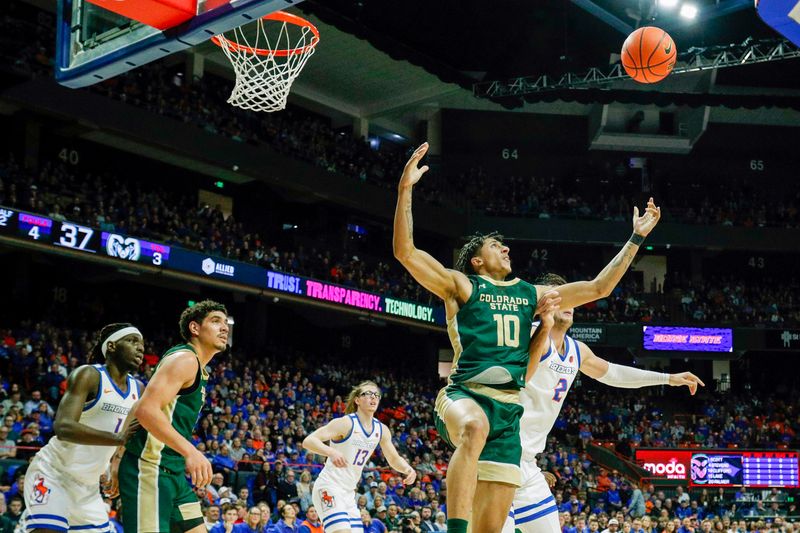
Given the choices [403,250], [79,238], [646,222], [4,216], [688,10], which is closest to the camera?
[403,250]

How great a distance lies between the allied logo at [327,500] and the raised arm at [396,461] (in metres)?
0.71

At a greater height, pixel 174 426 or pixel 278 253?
pixel 278 253

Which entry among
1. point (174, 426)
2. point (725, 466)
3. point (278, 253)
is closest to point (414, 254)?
point (174, 426)

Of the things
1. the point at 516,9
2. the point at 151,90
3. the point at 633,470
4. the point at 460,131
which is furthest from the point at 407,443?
the point at 460,131

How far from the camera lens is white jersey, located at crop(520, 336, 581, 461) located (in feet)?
24.3

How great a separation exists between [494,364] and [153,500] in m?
2.30

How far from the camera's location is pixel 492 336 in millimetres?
5734

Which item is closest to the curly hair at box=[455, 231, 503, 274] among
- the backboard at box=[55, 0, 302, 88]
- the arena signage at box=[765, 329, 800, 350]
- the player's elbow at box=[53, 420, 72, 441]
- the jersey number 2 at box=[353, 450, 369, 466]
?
the backboard at box=[55, 0, 302, 88]

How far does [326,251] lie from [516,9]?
10450 mm

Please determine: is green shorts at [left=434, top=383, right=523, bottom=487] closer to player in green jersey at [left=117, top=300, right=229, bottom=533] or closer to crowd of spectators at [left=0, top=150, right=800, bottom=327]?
player in green jersey at [left=117, top=300, right=229, bottom=533]

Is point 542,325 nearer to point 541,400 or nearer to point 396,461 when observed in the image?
point 541,400

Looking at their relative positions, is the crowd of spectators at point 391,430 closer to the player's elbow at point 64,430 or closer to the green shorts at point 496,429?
the player's elbow at point 64,430

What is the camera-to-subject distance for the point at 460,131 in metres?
39.8

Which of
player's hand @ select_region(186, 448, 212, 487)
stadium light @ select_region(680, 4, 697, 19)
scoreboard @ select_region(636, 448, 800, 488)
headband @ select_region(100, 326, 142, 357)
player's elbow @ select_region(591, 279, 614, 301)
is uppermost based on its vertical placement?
stadium light @ select_region(680, 4, 697, 19)
